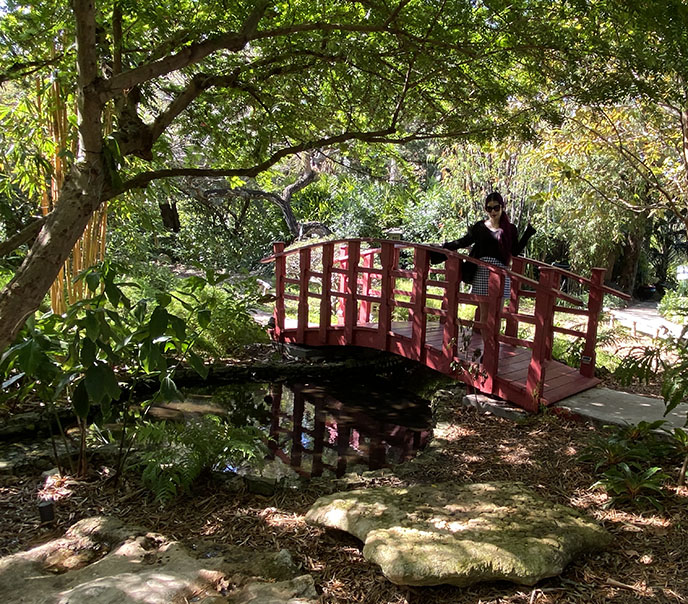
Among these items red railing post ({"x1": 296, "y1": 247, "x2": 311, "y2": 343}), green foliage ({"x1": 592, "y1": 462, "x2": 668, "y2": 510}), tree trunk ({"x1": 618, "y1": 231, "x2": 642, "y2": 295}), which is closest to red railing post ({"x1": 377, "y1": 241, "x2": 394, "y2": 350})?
red railing post ({"x1": 296, "y1": 247, "x2": 311, "y2": 343})

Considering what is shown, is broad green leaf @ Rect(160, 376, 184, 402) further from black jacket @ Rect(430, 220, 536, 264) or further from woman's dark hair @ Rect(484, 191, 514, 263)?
woman's dark hair @ Rect(484, 191, 514, 263)

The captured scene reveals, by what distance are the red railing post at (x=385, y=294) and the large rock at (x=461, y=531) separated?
293 cm

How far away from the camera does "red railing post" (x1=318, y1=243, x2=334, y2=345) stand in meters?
6.36

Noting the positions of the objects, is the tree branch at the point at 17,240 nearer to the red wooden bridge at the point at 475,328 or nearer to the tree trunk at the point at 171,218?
the red wooden bridge at the point at 475,328

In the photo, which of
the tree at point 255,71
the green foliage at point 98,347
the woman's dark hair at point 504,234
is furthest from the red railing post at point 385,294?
the green foliage at point 98,347

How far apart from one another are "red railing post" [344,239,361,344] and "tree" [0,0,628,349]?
1.34m

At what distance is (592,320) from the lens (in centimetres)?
474

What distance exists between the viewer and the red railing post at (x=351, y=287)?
5949mm

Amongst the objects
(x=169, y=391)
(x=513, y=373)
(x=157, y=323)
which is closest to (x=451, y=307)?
(x=513, y=373)

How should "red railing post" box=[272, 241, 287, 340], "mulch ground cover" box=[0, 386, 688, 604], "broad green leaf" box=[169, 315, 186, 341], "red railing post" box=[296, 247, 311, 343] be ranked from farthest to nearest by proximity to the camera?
"red railing post" box=[272, 241, 287, 340] → "red railing post" box=[296, 247, 311, 343] → "broad green leaf" box=[169, 315, 186, 341] → "mulch ground cover" box=[0, 386, 688, 604]

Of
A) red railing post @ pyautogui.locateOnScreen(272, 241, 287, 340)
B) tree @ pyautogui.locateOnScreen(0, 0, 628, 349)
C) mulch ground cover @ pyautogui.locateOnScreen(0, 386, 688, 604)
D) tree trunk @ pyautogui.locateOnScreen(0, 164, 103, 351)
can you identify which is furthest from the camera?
red railing post @ pyautogui.locateOnScreen(272, 241, 287, 340)

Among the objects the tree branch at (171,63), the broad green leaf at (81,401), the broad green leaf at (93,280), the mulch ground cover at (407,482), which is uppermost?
the tree branch at (171,63)

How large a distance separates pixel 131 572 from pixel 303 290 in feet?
15.8

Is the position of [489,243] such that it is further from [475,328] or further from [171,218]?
[171,218]
